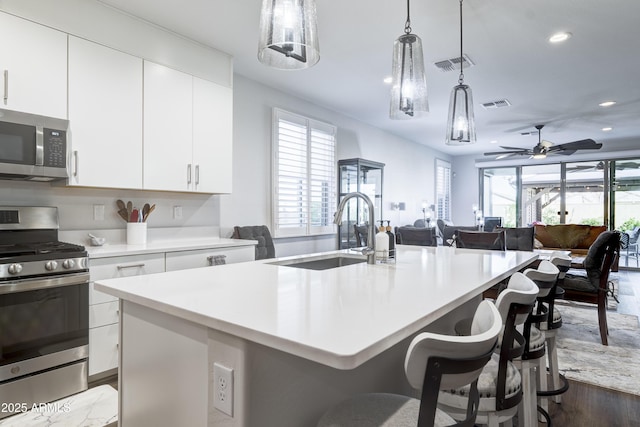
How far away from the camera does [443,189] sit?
9.45 m

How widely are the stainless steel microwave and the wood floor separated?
1490mm

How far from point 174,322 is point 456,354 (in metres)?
0.83

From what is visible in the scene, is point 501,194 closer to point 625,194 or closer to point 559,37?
point 625,194

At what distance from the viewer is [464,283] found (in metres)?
1.43

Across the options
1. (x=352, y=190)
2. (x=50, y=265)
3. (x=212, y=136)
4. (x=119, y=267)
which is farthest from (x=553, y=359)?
(x=352, y=190)

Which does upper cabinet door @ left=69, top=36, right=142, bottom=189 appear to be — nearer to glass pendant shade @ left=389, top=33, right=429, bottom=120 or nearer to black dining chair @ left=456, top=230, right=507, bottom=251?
glass pendant shade @ left=389, top=33, right=429, bottom=120

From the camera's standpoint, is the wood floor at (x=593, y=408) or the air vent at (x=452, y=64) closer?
the wood floor at (x=593, y=408)

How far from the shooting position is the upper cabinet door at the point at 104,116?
2520mm

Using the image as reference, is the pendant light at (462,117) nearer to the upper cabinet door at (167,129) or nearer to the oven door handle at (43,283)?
the upper cabinet door at (167,129)

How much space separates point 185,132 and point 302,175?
187 cm

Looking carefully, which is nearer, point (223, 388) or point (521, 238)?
point (223, 388)

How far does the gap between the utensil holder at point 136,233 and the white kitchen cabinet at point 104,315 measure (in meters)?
0.49

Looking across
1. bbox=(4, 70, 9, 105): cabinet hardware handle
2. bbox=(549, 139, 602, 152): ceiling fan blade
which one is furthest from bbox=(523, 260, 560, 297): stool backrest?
bbox=(549, 139, 602, 152): ceiling fan blade

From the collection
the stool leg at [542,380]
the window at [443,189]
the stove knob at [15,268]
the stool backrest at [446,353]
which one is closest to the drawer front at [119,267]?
the stove knob at [15,268]
